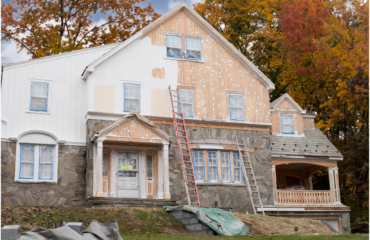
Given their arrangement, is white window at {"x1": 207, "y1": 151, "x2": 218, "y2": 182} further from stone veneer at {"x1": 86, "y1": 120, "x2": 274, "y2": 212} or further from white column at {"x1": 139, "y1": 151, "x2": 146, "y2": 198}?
white column at {"x1": 139, "y1": 151, "x2": 146, "y2": 198}

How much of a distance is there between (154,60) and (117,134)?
438 centimetres

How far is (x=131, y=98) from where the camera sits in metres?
21.5

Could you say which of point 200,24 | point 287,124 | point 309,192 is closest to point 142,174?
point 200,24

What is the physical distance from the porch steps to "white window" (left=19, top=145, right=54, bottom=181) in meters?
2.35

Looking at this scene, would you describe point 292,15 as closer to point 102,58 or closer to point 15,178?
point 102,58

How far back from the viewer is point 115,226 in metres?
10.2

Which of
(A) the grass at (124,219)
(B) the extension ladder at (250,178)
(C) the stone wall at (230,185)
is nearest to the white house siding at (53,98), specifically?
(C) the stone wall at (230,185)

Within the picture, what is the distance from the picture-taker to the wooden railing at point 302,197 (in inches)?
899

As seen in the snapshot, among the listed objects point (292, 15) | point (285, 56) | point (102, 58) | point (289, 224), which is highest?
point (292, 15)

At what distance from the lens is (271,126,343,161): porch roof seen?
23656 millimetres

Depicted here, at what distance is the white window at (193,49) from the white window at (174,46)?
0.40 m

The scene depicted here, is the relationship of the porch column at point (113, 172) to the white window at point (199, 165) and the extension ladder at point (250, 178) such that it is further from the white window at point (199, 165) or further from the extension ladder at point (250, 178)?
the extension ladder at point (250, 178)

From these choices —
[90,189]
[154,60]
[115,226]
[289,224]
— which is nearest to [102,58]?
[154,60]

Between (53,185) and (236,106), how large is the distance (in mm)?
9227
